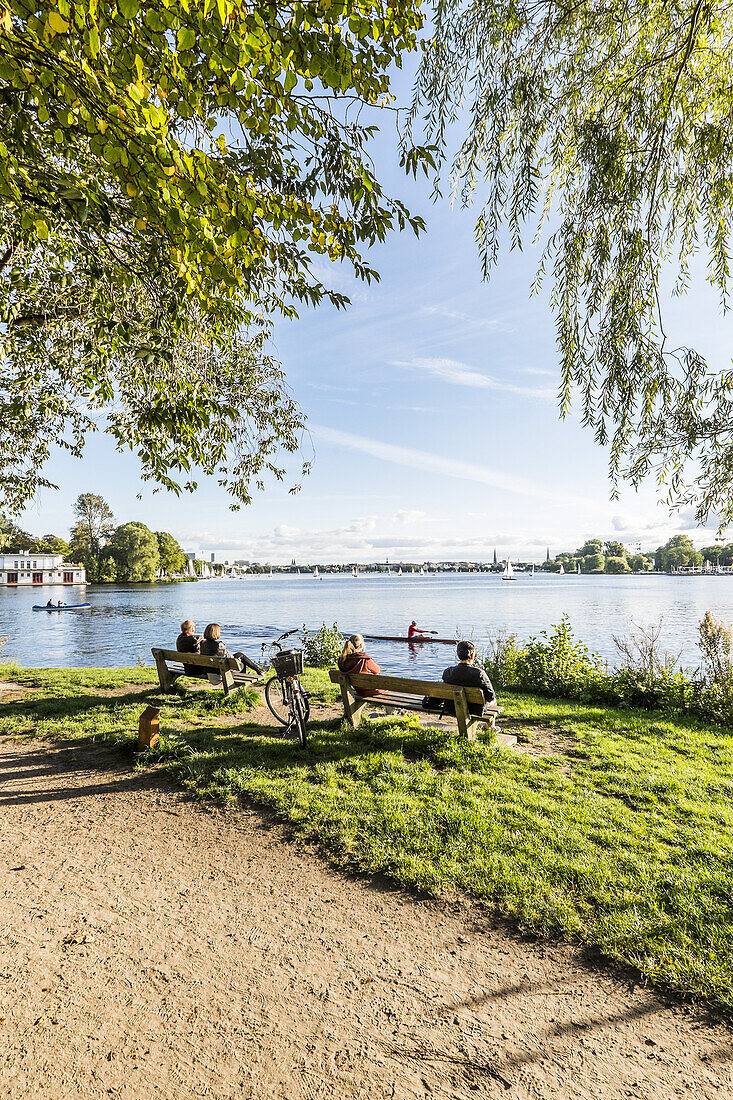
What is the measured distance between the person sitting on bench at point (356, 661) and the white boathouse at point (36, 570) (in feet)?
344

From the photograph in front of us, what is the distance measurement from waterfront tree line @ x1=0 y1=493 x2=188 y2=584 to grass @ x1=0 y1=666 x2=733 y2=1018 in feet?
311

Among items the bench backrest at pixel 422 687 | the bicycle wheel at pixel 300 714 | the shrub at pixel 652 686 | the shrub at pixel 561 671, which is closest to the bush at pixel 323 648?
the shrub at pixel 561 671

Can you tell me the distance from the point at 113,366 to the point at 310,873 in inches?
312

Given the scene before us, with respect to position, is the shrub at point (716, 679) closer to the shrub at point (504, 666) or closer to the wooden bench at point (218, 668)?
the shrub at point (504, 666)

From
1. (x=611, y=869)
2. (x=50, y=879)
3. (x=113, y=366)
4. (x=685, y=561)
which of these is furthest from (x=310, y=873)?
(x=685, y=561)

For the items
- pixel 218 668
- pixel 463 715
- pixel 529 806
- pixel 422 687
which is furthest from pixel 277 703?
pixel 529 806

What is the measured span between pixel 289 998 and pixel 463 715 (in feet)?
12.7

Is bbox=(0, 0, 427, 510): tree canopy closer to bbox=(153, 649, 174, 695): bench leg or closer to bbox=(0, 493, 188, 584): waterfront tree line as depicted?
bbox=(153, 649, 174, 695): bench leg

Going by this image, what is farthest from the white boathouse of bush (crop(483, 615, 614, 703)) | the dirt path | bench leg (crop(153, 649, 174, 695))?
the dirt path

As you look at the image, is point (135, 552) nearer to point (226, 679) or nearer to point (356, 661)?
point (226, 679)

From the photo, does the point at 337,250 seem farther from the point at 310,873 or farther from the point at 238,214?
the point at 310,873

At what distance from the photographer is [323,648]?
1439cm

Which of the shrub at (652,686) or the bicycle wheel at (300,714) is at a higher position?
the bicycle wheel at (300,714)

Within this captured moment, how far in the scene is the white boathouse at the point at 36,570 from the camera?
314ft
